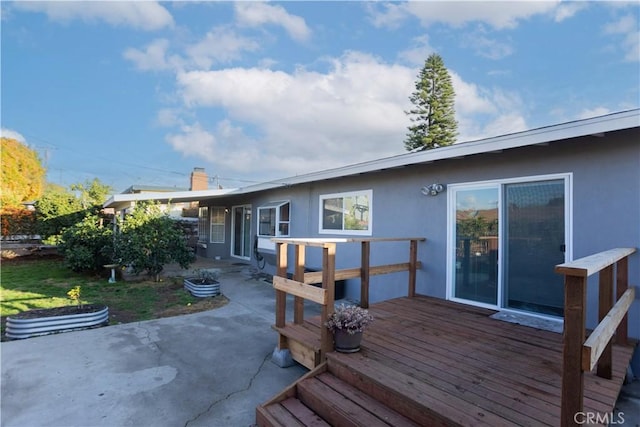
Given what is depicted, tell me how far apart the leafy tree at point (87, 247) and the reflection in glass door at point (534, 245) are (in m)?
8.90

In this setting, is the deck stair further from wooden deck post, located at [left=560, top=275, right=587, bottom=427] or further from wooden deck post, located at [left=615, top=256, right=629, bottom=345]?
wooden deck post, located at [left=615, top=256, right=629, bottom=345]

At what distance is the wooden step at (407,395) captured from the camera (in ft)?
6.56

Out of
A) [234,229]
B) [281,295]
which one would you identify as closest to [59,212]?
[234,229]

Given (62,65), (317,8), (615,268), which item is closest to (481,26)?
(317,8)

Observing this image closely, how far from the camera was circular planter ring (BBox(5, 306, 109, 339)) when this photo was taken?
430 centimetres

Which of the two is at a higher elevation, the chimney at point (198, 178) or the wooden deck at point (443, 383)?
the chimney at point (198, 178)

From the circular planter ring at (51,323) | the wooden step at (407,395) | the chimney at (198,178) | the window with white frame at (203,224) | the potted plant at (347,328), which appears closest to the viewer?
the wooden step at (407,395)

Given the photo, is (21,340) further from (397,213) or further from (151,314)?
(397,213)

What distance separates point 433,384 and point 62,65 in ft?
53.5

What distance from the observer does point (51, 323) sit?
4.48 m

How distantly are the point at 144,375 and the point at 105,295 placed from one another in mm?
4291

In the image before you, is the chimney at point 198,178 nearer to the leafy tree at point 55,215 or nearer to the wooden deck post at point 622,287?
the leafy tree at point 55,215

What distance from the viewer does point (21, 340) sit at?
4172 millimetres

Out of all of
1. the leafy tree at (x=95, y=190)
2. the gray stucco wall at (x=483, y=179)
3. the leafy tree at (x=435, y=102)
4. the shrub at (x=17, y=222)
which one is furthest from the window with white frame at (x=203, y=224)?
the leafy tree at (x=435, y=102)
